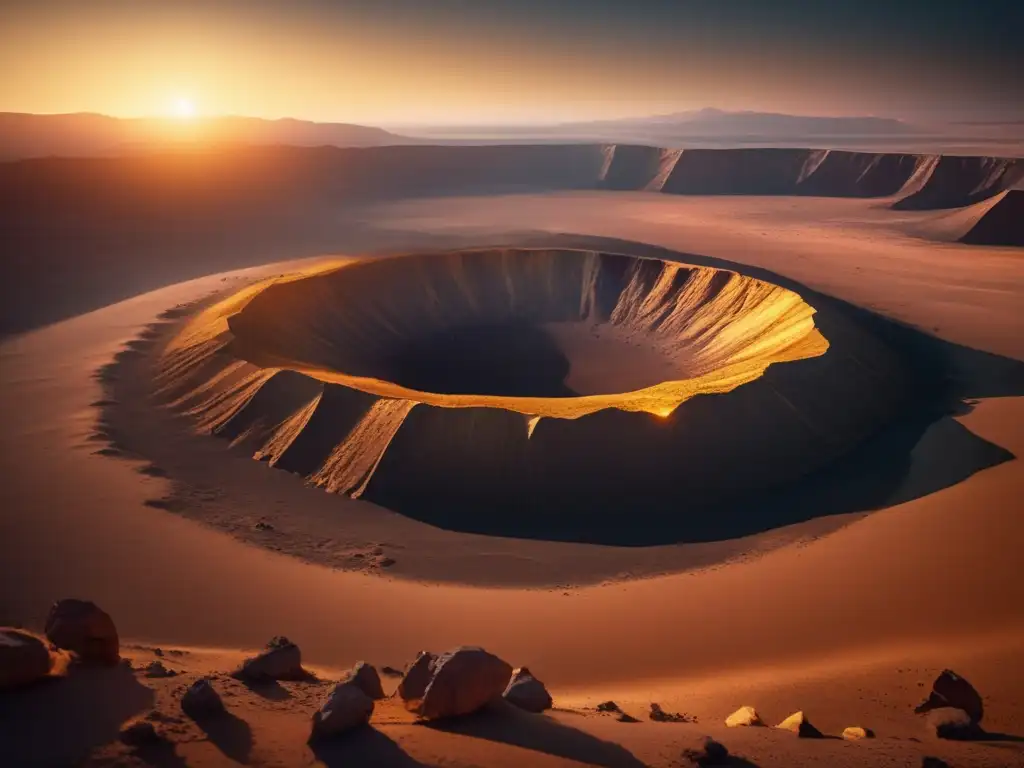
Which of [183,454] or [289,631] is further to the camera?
[183,454]

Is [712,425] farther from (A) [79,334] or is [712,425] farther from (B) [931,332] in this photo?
(A) [79,334]

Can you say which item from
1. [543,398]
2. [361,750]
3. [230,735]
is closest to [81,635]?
[230,735]

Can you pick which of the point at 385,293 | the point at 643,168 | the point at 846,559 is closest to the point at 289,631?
the point at 846,559

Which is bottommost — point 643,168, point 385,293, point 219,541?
point 219,541

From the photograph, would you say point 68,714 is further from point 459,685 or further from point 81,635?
point 459,685

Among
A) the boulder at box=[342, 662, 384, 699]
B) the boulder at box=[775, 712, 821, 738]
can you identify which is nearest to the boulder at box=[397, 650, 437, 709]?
the boulder at box=[342, 662, 384, 699]

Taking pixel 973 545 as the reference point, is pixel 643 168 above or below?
above
